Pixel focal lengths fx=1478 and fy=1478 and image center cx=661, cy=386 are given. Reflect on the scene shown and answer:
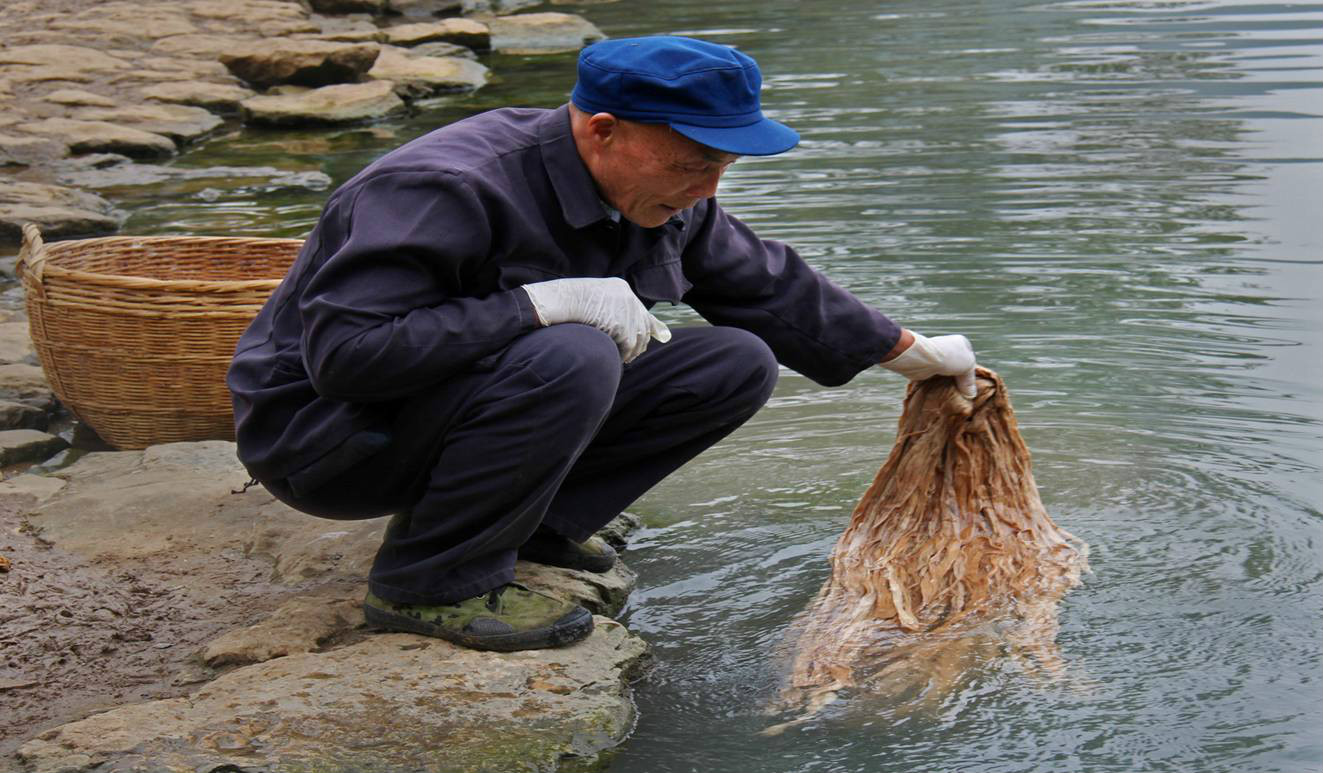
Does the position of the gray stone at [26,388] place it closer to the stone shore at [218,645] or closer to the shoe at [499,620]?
the stone shore at [218,645]

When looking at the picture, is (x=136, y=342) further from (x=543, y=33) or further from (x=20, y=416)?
(x=543, y=33)

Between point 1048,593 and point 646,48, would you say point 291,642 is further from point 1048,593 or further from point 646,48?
point 1048,593

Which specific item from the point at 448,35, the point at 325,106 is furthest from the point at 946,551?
the point at 448,35

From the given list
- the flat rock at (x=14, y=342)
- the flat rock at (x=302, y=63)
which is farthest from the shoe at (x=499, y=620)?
the flat rock at (x=302, y=63)

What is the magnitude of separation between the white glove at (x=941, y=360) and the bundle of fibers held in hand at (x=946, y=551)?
0.04 meters

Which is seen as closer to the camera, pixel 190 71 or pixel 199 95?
pixel 199 95

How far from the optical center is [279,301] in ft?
9.96

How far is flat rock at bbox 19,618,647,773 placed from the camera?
2.57 m

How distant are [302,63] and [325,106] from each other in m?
1.14

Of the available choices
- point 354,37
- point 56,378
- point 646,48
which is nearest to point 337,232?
point 646,48

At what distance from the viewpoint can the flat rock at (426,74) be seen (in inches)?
461

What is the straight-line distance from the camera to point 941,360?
3336mm

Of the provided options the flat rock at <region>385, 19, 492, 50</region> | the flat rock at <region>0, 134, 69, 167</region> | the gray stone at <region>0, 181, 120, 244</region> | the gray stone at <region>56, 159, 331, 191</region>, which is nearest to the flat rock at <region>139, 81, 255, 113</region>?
the flat rock at <region>0, 134, 69, 167</region>

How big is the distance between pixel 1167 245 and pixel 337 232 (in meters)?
4.34
